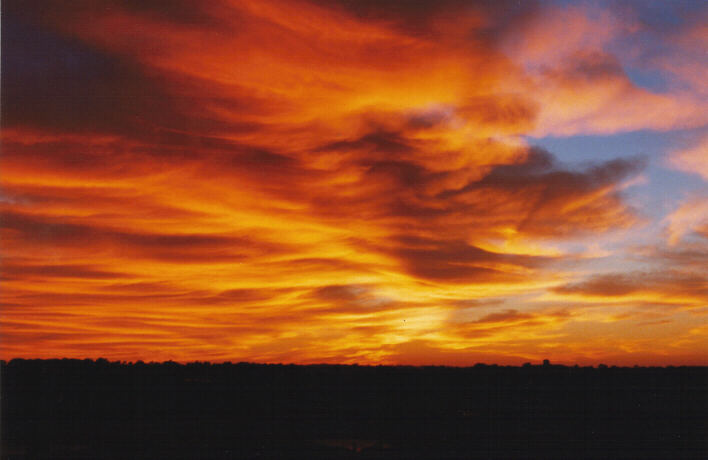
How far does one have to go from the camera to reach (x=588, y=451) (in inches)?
1387

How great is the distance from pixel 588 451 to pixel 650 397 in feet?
163

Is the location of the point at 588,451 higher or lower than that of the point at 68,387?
lower

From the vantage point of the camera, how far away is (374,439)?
3788 centimetres

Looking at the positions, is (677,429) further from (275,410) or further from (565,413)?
(275,410)

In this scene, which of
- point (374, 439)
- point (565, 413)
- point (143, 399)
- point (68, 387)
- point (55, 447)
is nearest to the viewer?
point (55, 447)

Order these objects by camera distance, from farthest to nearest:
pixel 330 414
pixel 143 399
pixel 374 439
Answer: pixel 143 399
pixel 330 414
pixel 374 439

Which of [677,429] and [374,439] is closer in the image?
[374,439]

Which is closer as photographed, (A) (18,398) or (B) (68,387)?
(A) (18,398)

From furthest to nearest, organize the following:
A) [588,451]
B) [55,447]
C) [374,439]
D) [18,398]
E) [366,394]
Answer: [366,394], [18,398], [374,439], [588,451], [55,447]

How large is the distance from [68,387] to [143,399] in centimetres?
1963

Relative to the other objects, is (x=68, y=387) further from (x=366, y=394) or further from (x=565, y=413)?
(x=565, y=413)

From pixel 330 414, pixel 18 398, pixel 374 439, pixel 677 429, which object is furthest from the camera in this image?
pixel 18 398

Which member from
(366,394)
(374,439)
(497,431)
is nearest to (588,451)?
(497,431)

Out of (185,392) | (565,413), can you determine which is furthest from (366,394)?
(565,413)
